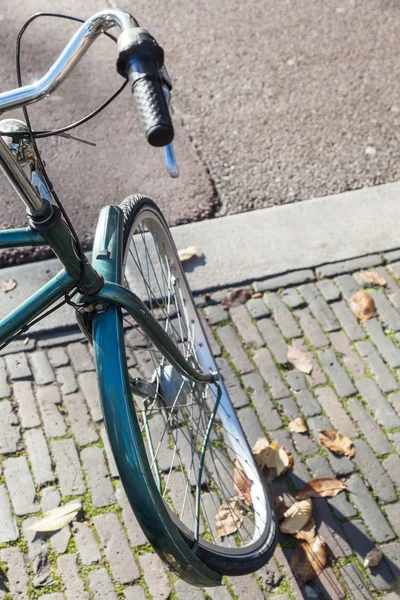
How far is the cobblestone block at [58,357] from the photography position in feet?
11.8

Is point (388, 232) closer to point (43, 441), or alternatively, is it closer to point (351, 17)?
point (43, 441)

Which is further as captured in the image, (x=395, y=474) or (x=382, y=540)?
(x=395, y=474)

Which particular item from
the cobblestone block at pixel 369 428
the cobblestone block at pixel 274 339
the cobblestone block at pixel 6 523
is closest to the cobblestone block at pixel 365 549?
the cobblestone block at pixel 369 428

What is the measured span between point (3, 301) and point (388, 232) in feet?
7.17

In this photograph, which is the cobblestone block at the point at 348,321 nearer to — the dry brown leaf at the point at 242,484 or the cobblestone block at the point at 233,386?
the cobblestone block at the point at 233,386

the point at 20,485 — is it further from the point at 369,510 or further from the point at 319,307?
the point at 319,307

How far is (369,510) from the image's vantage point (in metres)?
3.11

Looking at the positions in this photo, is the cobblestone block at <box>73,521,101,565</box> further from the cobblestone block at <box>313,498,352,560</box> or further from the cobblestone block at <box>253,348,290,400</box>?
the cobblestone block at <box>253,348,290,400</box>

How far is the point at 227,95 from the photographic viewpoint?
Result: 208 inches

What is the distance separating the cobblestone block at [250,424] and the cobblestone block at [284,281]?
78cm

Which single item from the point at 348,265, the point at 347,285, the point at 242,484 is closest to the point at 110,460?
the point at 242,484

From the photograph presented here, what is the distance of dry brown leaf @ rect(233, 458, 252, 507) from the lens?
3.11 metres

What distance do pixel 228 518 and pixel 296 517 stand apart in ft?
Answer: 0.93

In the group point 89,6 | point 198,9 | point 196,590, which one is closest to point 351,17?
point 198,9
